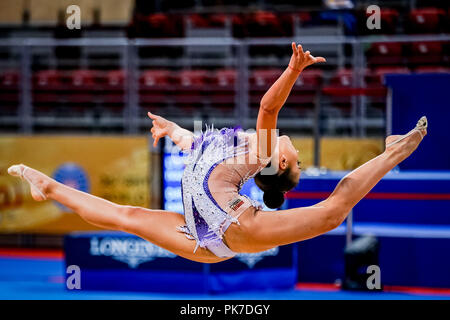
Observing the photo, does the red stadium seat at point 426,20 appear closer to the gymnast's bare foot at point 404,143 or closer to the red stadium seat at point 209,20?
the red stadium seat at point 209,20

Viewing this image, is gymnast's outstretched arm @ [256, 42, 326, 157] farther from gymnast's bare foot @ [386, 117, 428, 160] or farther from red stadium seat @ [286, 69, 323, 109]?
red stadium seat @ [286, 69, 323, 109]

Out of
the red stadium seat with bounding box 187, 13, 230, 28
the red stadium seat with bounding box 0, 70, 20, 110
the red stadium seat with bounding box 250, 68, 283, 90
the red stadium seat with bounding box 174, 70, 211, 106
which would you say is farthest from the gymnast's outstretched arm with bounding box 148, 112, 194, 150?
the red stadium seat with bounding box 187, 13, 230, 28

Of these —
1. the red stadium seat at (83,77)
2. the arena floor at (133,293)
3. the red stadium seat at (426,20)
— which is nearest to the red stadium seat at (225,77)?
the red stadium seat at (83,77)

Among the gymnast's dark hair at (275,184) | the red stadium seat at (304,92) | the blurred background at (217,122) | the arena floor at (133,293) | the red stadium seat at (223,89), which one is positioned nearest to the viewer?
the gymnast's dark hair at (275,184)

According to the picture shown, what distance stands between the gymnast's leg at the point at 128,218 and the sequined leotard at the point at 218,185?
72mm

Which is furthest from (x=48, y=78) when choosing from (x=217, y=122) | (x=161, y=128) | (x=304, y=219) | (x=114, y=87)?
(x=304, y=219)

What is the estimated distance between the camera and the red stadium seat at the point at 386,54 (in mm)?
7652

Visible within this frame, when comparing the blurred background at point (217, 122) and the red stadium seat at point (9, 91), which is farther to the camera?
the red stadium seat at point (9, 91)

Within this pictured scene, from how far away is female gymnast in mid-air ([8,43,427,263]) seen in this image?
301cm

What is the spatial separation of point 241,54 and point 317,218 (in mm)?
4468

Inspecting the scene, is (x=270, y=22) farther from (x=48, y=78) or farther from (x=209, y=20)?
(x=48, y=78)

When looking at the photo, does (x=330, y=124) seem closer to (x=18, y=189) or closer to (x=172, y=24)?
(x=172, y=24)

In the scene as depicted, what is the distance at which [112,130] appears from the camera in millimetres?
8719
